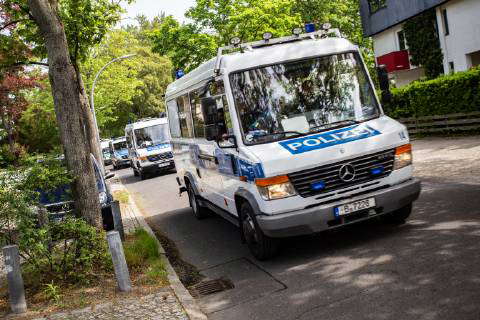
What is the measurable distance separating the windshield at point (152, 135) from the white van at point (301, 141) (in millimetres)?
17525

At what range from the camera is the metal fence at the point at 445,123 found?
663 inches

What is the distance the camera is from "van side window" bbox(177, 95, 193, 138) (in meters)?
9.68

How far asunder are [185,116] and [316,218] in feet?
14.6

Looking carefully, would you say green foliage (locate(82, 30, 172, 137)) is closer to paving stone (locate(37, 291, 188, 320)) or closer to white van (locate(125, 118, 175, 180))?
white van (locate(125, 118, 175, 180))

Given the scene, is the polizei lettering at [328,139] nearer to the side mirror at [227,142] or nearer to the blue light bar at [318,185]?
the blue light bar at [318,185]

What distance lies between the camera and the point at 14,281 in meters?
6.22

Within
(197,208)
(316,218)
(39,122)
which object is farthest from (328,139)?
(39,122)

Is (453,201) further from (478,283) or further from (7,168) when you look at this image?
(7,168)

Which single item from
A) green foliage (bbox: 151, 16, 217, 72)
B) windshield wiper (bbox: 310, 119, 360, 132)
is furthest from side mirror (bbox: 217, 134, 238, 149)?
green foliage (bbox: 151, 16, 217, 72)

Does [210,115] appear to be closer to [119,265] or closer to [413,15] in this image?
[119,265]

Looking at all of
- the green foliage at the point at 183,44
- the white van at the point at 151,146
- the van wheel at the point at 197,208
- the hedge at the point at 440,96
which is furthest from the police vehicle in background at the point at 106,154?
the van wheel at the point at 197,208

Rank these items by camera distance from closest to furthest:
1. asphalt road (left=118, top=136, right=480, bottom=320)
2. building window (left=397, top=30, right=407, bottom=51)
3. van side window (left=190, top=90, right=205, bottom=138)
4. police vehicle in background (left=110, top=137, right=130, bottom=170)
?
asphalt road (left=118, top=136, right=480, bottom=320) → van side window (left=190, top=90, right=205, bottom=138) → building window (left=397, top=30, right=407, bottom=51) → police vehicle in background (left=110, top=137, right=130, bottom=170)

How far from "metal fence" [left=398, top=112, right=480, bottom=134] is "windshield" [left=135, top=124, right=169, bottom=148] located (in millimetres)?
10894

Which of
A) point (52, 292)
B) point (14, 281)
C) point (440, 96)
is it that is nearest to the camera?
point (14, 281)
